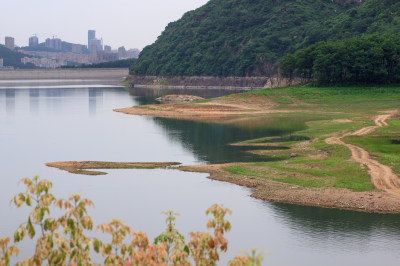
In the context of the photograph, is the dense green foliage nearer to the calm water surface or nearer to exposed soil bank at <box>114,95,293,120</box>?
exposed soil bank at <box>114,95,293,120</box>

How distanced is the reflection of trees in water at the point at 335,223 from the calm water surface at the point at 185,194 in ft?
0.20

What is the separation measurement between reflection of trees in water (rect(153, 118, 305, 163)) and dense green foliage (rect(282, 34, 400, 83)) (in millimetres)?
33355

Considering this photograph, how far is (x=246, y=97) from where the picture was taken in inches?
5022

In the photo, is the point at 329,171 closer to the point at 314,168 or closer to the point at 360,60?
the point at 314,168

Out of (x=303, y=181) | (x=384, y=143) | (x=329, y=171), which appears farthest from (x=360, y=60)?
(x=303, y=181)

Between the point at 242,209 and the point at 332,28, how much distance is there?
159 meters

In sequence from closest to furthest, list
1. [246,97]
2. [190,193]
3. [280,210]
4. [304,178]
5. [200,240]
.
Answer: [200,240] < [280,210] < [190,193] < [304,178] < [246,97]

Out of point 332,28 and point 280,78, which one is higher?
point 332,28

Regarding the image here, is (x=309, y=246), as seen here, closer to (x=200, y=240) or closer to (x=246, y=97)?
(x=200, y=240)

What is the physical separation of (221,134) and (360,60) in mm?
54846

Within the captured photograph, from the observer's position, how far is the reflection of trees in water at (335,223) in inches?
1422

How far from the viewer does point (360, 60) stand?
125938 millimetres

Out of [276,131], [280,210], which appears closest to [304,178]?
[280,210]

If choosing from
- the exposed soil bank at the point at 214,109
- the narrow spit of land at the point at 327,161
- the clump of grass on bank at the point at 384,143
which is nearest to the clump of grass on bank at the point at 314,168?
the narrow spit of land at the point at 327,161
